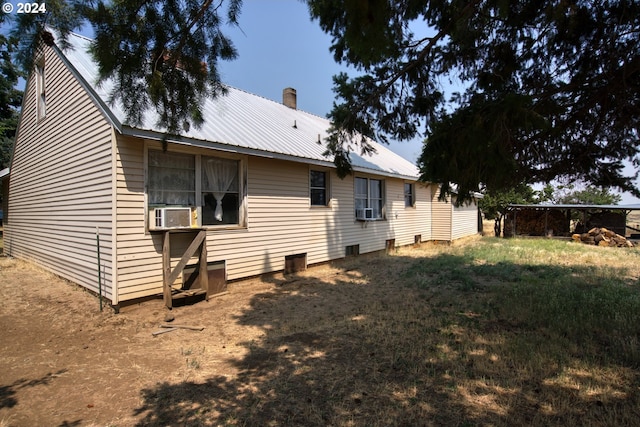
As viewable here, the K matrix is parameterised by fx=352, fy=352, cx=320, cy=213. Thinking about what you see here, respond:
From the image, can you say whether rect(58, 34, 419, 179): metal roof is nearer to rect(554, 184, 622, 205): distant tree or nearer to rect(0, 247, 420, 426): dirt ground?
rect(0, 247, 420, 426): dirt ground

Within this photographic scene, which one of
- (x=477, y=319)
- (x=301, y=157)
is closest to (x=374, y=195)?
(x=301, y=157)

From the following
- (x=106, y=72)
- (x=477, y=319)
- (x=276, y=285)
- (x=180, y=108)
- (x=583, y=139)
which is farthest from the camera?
(x=276, y=285)

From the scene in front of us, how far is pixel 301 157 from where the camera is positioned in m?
8.88

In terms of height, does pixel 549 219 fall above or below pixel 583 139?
below

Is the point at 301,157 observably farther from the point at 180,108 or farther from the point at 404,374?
the point at 404,374

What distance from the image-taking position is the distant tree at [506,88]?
3.75m

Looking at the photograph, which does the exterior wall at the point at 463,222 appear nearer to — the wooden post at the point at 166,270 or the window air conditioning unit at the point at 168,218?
the window air conditioning unit at the point at 168,218

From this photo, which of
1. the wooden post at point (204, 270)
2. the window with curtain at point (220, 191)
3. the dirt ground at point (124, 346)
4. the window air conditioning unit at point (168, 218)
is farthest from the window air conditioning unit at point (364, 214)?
the window air conditioning unit at point (168, 218)

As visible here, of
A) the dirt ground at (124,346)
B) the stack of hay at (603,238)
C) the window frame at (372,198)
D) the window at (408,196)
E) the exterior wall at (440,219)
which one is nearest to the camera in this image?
the dirt ground at (124,346)

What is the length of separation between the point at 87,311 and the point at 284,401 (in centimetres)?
465

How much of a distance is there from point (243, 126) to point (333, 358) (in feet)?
21.1

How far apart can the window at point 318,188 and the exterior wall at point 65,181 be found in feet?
17.2

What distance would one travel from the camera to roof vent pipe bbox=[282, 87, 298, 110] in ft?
49.4

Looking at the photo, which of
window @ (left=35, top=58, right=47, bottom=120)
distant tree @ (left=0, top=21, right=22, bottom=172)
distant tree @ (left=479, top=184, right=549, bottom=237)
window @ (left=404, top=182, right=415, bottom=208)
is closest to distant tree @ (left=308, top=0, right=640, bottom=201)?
window @ (left=35, top=58, right=47, bottom=120)
